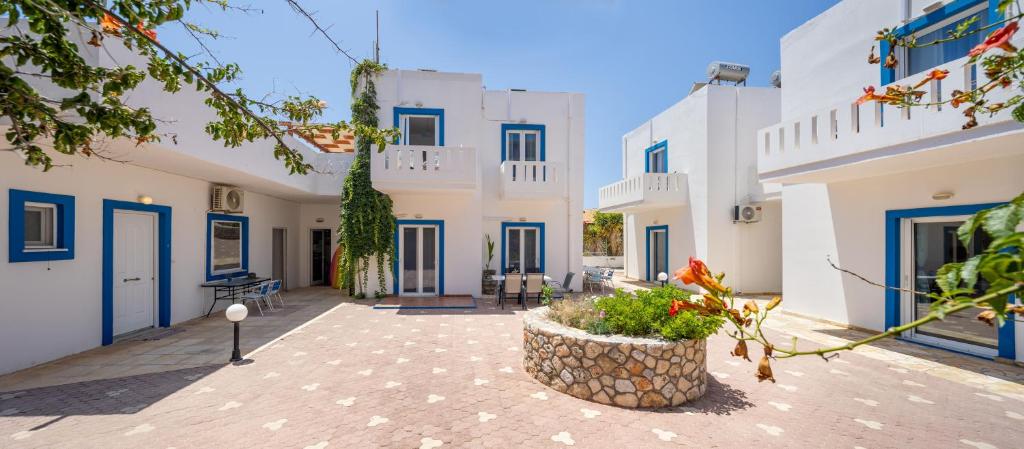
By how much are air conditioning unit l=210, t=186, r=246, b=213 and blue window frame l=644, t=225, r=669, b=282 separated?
1213 centimetres

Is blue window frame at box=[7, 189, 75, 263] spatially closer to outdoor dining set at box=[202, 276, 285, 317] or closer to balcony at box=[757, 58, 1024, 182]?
outdoor dining set at box=[202, 276, 285, 317]

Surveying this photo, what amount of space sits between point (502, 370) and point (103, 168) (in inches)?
271

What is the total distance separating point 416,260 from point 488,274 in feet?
6.48

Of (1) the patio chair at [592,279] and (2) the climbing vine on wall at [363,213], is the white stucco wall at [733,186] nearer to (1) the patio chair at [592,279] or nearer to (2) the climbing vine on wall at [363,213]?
(1) the patio chair at [592,279]

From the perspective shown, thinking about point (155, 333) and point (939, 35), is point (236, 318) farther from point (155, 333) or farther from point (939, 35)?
point (939, 35)

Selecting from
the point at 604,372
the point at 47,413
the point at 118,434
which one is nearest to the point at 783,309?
the point at 604,372

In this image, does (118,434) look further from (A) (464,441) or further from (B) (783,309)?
(B) (783,309)

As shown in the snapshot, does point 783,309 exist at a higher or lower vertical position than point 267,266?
lower

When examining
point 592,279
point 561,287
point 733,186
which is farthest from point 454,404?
point 733,186

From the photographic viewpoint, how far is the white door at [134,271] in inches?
270

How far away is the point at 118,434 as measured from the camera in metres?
3.71

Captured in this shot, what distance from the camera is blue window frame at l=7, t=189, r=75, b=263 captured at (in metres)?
5.14

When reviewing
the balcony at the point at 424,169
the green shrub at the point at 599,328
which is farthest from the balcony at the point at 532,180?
the green shrub at the point at 599,328

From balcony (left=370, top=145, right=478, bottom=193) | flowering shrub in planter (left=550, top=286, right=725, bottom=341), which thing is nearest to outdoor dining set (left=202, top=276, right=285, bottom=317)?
balcony (left=370, top=145, right=478, bottom=193)
